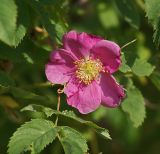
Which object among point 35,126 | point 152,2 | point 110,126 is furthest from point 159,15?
point 110,126

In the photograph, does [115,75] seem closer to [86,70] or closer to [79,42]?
[86,70]

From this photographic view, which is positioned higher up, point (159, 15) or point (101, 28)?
point (159, 15)

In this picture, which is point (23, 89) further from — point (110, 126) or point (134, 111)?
point (110, 126)

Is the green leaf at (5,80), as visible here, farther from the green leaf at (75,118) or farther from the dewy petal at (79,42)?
the dewy petal at (79,42)

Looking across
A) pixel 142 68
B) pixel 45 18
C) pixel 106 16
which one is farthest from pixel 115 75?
pixel 106 16

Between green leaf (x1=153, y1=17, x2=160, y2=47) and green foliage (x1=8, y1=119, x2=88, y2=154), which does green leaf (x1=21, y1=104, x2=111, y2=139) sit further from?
Answer: green leaf (x1=153, y1=17, x2=160, y2=47)

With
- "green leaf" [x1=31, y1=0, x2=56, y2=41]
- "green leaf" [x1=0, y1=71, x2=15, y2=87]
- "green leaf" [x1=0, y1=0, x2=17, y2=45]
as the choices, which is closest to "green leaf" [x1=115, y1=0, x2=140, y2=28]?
"green leaf" [x1=31, y1=0, x2=56, y2=41]

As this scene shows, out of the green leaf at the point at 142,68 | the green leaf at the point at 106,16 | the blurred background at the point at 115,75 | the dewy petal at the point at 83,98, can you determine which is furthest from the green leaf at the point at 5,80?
the green leaf at the point at 106,16
